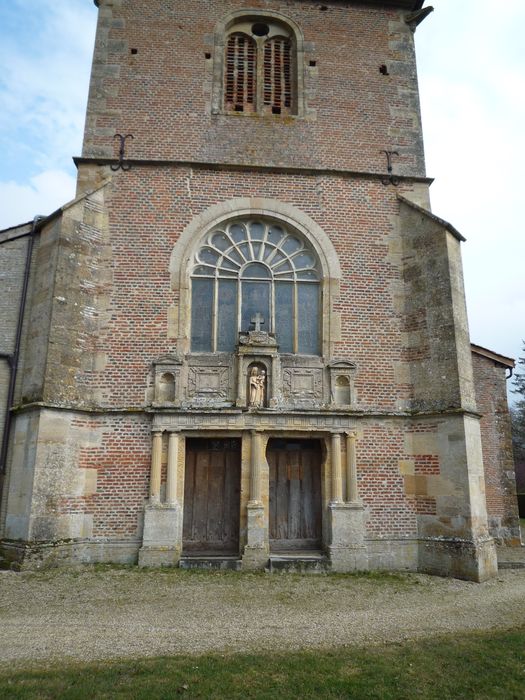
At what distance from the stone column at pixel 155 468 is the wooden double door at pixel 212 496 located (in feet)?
2.33

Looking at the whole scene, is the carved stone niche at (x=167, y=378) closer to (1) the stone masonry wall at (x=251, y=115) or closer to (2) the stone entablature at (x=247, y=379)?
(2) the stone entablature at (x=247, y=379)

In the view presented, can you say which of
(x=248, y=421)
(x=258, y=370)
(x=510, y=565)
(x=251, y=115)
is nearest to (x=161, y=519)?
(x=248, y=421)

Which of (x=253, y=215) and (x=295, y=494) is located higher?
(x=253, y=215)

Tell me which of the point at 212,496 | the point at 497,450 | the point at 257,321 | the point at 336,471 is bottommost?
the point at 212,496

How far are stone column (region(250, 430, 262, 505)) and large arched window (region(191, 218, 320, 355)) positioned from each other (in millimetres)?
1894

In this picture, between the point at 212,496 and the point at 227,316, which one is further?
the point at 227,316

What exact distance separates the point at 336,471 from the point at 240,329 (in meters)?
3.29

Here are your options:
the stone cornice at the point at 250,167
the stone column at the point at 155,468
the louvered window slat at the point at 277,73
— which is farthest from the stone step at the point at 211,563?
the louvered window slat at the point at 277,73

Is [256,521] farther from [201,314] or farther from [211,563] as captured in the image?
[201,314]

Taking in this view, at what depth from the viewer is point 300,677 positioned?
14.8 feet

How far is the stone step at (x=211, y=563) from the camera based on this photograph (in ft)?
28.8

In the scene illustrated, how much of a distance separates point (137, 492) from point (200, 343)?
3022mm

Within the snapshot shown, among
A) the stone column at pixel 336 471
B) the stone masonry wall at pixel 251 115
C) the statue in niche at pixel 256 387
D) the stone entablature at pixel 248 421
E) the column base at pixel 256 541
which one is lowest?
the column base at pixel 256 541

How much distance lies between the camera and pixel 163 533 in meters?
9.02
